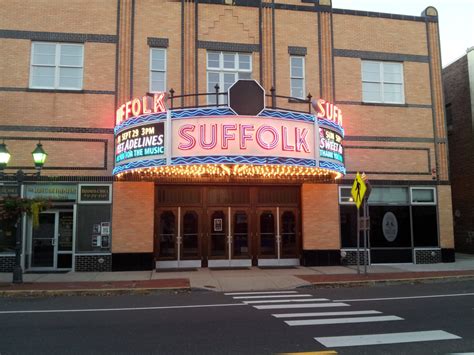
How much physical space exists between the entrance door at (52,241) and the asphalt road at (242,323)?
4832 millimetres

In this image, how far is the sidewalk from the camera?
1296 cm

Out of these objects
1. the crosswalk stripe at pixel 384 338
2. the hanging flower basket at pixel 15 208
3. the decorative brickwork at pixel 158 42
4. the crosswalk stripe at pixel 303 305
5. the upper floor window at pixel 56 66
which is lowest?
the crosswalk stripe at pixel 303 305

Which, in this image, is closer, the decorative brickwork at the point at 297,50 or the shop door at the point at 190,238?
the shop door at the point at 190,238

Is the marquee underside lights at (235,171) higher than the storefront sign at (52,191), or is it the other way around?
the marquee underside lights at (235,171)

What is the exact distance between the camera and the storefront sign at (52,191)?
655 inches

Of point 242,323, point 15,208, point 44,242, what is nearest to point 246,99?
point 242,323

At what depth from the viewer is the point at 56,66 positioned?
1731 cm

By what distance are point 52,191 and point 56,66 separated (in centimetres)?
490

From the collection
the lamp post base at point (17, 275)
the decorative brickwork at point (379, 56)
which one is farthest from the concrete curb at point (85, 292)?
the decorative brickwork at point (379, 56)

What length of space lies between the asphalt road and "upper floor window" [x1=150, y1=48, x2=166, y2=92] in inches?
347

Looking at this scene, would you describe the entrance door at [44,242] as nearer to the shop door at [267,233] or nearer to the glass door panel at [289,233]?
the shop door at [267,233]

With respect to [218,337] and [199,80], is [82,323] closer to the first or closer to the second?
[218,337]

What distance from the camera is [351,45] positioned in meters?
19.3

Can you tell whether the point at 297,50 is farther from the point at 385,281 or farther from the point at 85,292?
the point at 85,292
